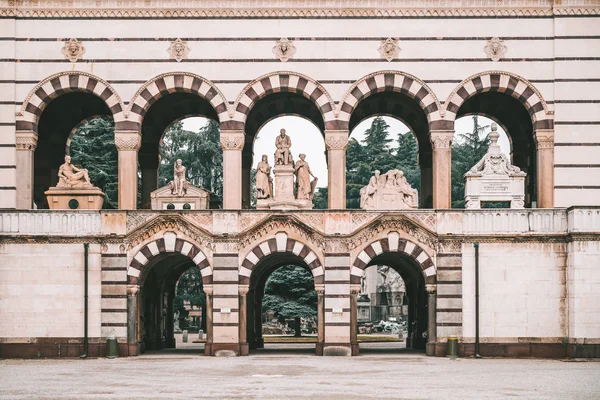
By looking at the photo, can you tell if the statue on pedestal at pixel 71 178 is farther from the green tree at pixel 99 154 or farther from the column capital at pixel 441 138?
the green tree at pixel 99 154

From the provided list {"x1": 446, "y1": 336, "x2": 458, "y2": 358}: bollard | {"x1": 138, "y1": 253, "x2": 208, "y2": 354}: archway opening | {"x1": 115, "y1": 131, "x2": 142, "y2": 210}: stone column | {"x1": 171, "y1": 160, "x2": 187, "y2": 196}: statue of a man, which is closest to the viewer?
{"x1": 446, "y1": 336, "x2": 458, "y2": 358}: bollard

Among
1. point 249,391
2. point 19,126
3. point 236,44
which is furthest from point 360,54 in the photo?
point 249,391

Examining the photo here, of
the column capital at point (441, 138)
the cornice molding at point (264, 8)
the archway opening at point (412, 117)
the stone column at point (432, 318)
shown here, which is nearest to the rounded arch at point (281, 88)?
the cornice molding at point (264, 8)

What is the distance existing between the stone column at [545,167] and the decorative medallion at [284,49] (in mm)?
8177

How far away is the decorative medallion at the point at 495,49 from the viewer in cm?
3784

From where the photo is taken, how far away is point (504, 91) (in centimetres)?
3797

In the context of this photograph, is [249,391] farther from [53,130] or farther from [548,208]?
[53,130]

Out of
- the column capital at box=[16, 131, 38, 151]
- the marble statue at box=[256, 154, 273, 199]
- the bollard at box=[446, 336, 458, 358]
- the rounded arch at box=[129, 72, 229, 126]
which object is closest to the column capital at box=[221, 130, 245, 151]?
the rounded arch at box=[129, 72, 229, 126]

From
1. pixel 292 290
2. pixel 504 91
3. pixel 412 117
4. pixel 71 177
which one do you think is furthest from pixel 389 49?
pixel 292 290

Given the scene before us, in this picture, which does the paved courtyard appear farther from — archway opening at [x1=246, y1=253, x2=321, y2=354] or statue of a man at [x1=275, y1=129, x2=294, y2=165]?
archway opening at [x1=246, y1=253, x2=321, y2=354]

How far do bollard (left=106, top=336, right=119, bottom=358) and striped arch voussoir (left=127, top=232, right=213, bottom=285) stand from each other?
1.89 meters

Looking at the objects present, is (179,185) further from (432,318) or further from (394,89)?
(432,318)

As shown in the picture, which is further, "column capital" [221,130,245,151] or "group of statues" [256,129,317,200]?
"group of statues" [256,129,317,200]

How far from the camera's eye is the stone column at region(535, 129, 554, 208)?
37.3m
